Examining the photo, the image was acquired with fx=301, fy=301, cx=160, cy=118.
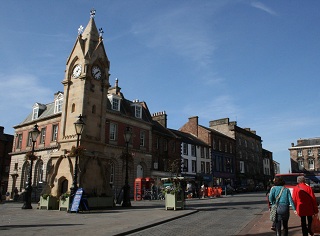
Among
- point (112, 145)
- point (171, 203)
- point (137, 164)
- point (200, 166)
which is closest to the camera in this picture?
point (171, 203)

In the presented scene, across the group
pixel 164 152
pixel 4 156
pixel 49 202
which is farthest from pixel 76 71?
pixel 4 156

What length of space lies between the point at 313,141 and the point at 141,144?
58027mm

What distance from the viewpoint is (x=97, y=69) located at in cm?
2166

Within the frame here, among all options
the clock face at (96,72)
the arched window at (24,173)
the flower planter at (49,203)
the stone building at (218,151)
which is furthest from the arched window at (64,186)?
the stone building at (218,151)

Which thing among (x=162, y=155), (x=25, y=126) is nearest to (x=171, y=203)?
(x=162, y=155)

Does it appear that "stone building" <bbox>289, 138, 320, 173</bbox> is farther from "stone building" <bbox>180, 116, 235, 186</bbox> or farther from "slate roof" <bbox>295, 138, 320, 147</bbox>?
"stone building" <bbox>180, 116, 235, 186</bbox>

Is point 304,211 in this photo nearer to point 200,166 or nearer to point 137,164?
point 137,164

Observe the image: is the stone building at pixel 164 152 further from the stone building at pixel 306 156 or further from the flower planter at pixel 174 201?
the stone building at pixel 306 156

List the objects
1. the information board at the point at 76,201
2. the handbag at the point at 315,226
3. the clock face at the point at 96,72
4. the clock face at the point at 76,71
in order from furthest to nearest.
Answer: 1. the clock face at the point at 96,72
2. the clock face at the point at 76,71
3. the information board at the point at 76,201
4. the handbag at the point at 315,226

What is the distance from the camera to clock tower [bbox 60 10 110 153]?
20.1 metres

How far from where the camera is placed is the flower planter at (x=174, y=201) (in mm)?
16703

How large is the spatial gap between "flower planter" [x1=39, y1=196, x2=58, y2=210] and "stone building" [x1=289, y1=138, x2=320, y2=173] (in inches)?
2830

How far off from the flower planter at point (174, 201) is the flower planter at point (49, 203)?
675 cm

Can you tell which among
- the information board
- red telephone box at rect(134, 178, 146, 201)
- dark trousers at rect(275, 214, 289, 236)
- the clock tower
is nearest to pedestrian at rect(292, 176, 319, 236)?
dark trousers at rect(275, 214, 289, 236)
